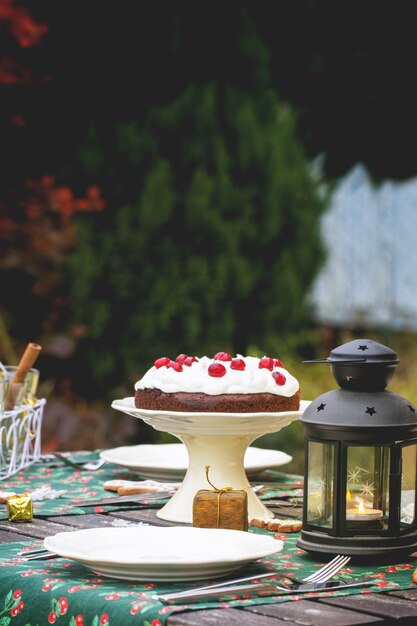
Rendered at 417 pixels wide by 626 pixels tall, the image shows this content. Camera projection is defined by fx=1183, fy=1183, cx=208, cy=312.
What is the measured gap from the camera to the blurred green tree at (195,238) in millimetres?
5754

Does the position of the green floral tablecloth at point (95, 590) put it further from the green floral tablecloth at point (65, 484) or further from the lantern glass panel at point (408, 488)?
the green floral tablecloth at point (65, 484)

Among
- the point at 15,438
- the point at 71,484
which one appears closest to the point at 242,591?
the point at 71,484

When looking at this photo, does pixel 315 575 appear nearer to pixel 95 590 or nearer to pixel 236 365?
pixel 95 590

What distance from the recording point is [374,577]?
66.2 inches

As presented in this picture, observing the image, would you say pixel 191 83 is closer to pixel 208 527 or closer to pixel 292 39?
pixel 292 39

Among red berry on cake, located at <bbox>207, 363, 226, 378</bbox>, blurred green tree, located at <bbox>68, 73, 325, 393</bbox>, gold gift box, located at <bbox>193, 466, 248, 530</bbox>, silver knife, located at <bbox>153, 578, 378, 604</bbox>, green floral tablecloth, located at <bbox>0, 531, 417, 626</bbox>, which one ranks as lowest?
green floral tablecloth, located at <bbox>0, 531, 417, 626</bbox>

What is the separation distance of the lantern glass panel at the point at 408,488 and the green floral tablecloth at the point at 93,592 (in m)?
0.08

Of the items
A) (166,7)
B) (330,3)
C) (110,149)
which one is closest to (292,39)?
(330,3)

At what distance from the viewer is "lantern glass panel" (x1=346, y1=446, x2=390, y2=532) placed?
5.89ft

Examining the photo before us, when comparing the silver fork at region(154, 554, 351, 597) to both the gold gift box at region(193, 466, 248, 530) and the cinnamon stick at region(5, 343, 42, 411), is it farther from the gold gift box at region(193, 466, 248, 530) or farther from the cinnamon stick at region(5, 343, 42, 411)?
the cinnamon stick at region(5, 343, 42, 411)

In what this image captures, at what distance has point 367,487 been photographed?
1.81 metres

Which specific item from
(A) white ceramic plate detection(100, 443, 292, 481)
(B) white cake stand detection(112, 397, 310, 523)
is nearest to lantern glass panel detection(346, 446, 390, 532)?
(B) white cake stand detection(112, 397, 310, 523)

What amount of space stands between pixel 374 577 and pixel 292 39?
544 centimetres

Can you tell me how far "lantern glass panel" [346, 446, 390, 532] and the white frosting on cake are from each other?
0.33m
